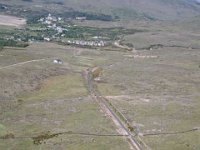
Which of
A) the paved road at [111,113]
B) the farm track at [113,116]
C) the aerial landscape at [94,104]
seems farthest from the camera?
the aerial landscape at [94,104]

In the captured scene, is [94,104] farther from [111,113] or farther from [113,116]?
[113,116]

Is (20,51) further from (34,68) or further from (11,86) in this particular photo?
(11,86)

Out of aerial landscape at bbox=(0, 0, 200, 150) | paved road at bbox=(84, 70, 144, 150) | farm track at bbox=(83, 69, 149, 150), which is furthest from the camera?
aerial landscape at bbox=(0, 0, 200, 150)

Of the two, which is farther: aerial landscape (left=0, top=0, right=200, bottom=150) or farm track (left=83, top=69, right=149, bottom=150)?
aerial landscape (left=0, top=0, right=200, bottom=150)

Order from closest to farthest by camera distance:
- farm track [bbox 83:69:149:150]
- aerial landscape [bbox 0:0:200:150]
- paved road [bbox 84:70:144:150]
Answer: farm track [bbox 83:69:149:150]
paved road [bbox 84:70:144:150]
aerial landscape [bbox 0:0:200:150]

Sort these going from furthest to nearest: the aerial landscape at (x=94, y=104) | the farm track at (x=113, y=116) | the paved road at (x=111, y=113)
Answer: the aerial landscape at (x=94, y=104), the paved road at (x=111, y=113), the farm track at (x=113, y=116)

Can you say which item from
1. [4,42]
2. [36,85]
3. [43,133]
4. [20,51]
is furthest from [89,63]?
[43,133]

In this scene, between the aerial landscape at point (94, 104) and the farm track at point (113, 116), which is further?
the aerial landscape at point (94, 104)

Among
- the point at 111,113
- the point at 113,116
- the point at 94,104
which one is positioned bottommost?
the point at 94,104

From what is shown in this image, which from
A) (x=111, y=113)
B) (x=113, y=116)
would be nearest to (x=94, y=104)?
(x=111, y=113)
